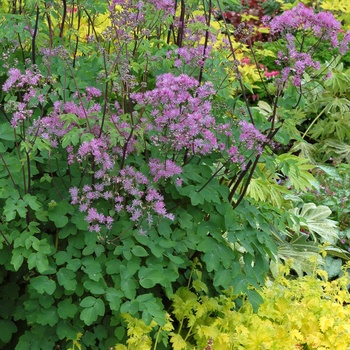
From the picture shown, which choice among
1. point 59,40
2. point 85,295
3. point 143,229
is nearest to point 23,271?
point 85,295

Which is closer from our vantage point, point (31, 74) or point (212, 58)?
point (31, 74)

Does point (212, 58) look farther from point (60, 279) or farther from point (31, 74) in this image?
point (60, 279)

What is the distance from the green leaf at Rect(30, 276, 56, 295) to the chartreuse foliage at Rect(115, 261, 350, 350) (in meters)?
0.33

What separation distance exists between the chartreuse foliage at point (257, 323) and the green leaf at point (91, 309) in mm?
188

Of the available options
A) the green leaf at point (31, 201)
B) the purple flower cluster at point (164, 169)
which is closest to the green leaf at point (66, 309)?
the green leaf at point (31, 201)

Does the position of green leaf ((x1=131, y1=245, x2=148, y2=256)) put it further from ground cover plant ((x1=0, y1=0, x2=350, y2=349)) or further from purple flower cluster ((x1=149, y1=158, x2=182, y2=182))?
purple flower cluster ((x1=149, y1=158, x2=182, y2=182))

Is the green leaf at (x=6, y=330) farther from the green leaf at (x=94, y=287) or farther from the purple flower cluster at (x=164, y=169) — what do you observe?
the purple flower cluster at (x=164, y=169)

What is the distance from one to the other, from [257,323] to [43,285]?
37.8 inches

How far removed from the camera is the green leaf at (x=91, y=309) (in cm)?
231

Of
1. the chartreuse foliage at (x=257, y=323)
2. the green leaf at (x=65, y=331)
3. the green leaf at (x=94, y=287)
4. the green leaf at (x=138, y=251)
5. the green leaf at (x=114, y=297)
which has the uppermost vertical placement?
the green leaf at (x=138, y=251)

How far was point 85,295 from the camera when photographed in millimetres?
2539

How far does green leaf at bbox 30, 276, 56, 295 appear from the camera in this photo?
7.66 feet

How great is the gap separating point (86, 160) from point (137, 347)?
74 centimetres

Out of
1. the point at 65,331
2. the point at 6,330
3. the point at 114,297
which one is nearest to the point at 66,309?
the point at 65,331
